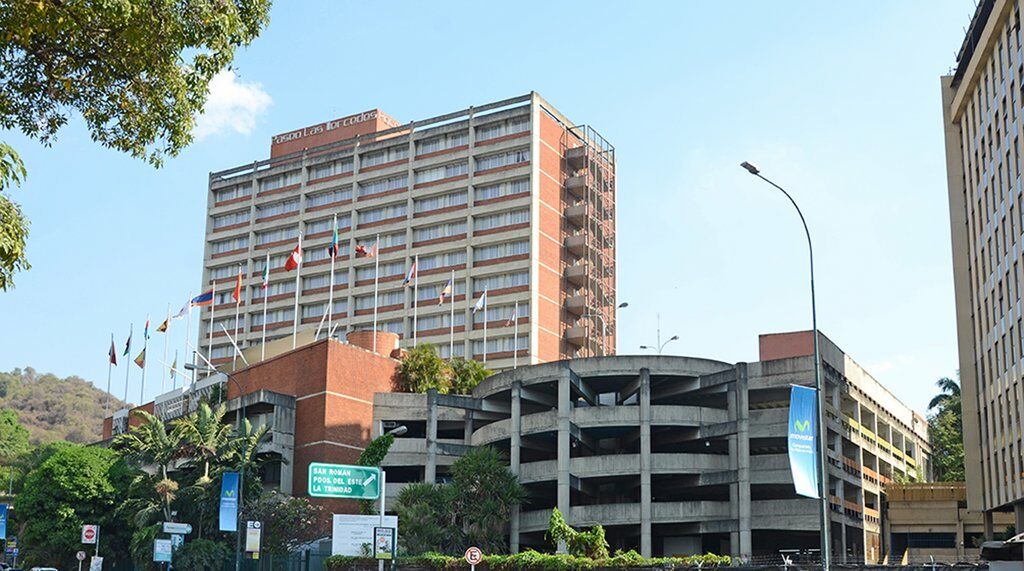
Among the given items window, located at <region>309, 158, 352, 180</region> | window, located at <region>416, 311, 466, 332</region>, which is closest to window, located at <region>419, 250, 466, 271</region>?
window, located at <region>416, 311, 466, 332</region>

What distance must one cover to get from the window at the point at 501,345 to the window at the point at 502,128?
1937 cm

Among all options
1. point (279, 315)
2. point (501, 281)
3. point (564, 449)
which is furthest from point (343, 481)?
point (279, 315)

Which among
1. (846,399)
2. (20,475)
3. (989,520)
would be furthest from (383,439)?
(20,475)

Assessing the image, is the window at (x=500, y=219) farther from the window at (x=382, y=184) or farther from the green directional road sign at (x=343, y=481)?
the green directional road sign at (x=343, y=481)

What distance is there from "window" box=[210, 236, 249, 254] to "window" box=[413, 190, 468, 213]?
74.9 feet

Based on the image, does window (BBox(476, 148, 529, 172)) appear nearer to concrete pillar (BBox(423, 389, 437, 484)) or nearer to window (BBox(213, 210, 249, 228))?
window (BBox(213, 210, 249, 228))

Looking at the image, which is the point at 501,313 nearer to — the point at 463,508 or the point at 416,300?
the point at 416,300

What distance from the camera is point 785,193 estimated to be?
3209 cm

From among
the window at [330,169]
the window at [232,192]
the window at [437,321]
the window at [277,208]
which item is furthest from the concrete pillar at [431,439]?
the window at [232,192]

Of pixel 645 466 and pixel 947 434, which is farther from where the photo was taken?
pixel 947 434

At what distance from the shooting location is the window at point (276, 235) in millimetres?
123812

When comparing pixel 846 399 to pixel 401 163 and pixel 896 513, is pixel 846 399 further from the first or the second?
pixel 401 163

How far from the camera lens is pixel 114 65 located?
1698cm

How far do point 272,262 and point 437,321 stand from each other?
76.8 ft
